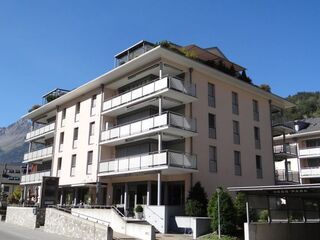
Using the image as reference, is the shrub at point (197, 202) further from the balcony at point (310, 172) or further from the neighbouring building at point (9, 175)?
the neighbouring building at point (9, 175)

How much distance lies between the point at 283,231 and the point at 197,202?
6.18 meters

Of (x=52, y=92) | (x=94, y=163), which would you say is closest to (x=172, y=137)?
(x=94, y=163)

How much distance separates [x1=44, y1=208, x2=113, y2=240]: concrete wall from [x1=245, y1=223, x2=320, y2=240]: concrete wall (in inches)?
298

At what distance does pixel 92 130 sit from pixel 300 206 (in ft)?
69.1

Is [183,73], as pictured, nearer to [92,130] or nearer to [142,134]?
[142,134]

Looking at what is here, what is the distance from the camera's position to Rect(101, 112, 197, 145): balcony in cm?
2842

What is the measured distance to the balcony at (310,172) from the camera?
4769cm

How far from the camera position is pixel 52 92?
46938mm

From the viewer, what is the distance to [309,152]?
48.8m

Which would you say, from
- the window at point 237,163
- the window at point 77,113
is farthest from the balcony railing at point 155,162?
the window at point 77,113

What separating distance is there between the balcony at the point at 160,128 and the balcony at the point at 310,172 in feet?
82.7

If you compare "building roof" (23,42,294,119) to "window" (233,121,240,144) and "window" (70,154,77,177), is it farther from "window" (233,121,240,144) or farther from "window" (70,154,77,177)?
"window" (70,154,77,177)

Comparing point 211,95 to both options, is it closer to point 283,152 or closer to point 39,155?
point 283,152

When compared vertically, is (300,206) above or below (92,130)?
below
